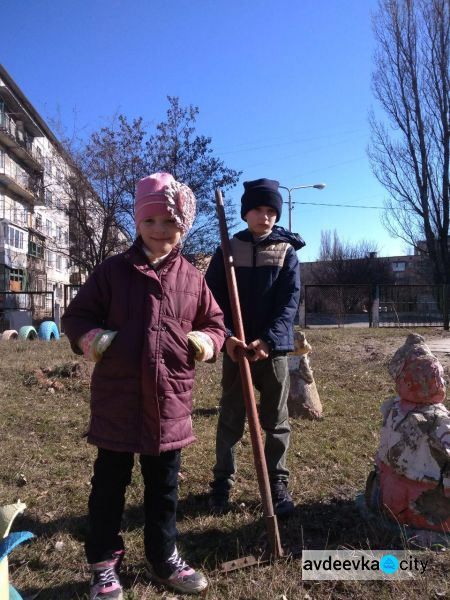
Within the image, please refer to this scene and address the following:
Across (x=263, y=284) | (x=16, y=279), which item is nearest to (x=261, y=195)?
(x=263, y=284)

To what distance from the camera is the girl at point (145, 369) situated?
1934 mm

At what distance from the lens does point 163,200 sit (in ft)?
6.75

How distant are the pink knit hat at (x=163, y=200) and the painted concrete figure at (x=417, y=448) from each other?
1303 mm

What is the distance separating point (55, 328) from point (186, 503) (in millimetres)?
13498

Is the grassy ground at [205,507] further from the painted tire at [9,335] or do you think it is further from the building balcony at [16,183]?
the building balcony at [16,183]

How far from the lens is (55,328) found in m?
15.4

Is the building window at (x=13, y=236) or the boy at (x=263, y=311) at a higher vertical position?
the building window at (x=13, y=236)

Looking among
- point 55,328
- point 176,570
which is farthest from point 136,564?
point 55,328

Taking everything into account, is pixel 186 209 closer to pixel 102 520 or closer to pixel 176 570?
pixel 102 520

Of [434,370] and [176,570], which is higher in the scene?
[434,370]

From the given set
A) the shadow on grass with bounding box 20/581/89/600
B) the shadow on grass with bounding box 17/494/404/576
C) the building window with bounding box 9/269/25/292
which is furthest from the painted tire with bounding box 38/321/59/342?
the building window with bounding box 9/269/25/292

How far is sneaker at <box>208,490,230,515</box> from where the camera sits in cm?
275

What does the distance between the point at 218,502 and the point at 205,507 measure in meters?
0.10

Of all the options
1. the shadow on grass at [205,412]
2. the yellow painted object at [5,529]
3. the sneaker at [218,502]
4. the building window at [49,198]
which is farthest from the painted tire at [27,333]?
the yellow painted object at [5,529]
